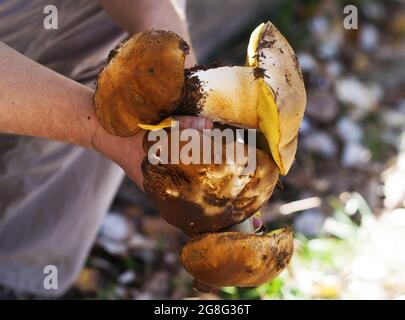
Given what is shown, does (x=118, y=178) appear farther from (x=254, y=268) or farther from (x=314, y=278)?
(x=254, y=268)

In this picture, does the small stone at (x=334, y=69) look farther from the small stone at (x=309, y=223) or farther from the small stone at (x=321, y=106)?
the small stone at (x=309, y=223)

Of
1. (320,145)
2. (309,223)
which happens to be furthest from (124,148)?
(320,145)

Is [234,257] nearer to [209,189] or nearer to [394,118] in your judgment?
[209,189]

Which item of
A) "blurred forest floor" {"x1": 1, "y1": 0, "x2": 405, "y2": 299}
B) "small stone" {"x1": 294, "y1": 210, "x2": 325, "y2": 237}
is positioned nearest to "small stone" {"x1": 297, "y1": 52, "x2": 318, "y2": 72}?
"blurred forest floor" {"x1": 1, "y1": 0, "x2": 405, "y2": 299}

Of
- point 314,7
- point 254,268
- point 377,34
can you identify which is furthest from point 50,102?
point 377,34

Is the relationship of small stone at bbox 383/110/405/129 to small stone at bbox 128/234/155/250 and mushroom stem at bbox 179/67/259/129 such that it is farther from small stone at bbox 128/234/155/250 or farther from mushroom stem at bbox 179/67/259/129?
mushroom stem at bbox 179/67/259/129

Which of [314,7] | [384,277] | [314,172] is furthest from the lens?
[314,7]
